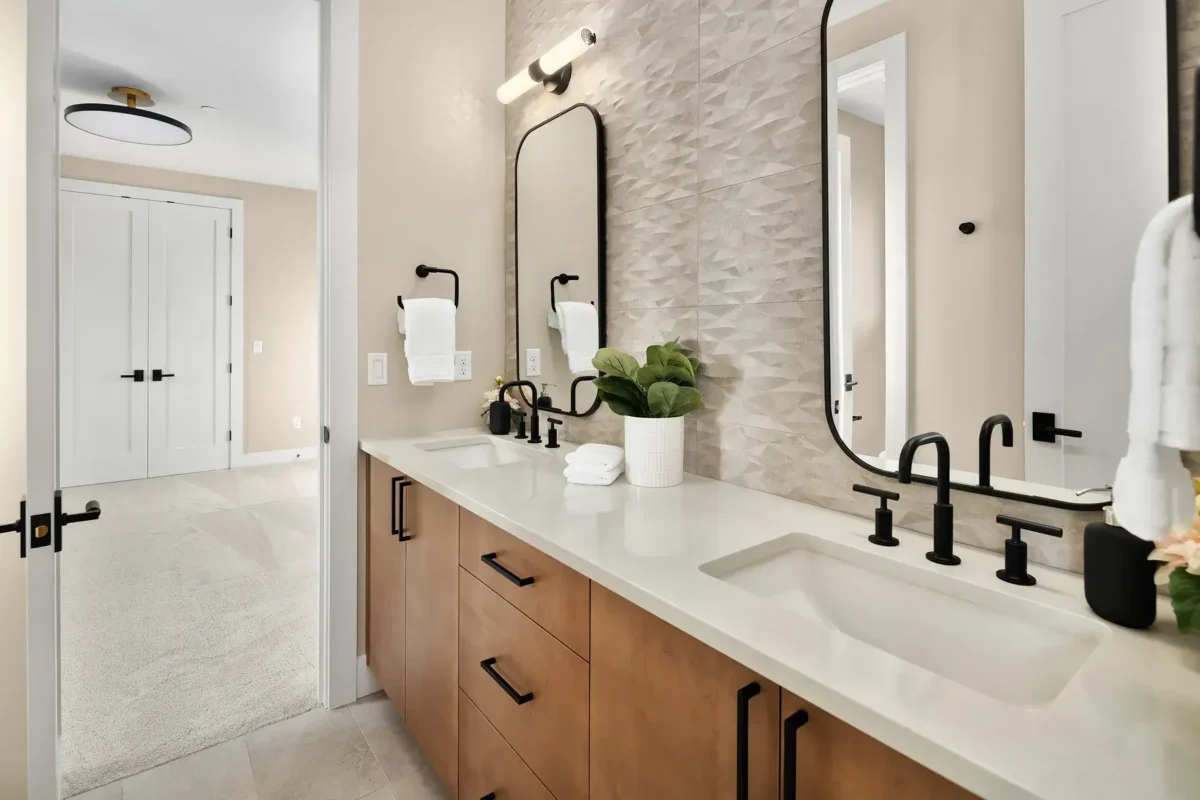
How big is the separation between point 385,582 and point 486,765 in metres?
0.77

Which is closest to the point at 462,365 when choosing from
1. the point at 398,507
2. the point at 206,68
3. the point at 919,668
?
the point at 398,507

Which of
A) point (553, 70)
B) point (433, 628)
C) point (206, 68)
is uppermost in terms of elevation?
point (206, 68)

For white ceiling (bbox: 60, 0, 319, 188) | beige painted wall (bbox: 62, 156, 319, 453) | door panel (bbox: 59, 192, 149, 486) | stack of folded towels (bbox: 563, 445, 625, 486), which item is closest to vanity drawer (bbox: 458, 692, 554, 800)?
stack of folded towels (bbox: 563, 445, 625, 486)

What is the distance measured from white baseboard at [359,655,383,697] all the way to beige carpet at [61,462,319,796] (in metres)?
0.17

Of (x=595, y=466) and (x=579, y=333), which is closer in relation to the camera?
(x=595, y=466)

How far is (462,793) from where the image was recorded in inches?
55.7

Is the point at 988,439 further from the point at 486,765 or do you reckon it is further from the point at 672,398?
the point at 486,765

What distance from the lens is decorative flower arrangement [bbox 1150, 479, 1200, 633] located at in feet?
2.00

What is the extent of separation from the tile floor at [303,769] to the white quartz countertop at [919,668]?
101 centimetres

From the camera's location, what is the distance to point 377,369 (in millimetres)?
2039

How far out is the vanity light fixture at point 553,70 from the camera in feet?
5.76

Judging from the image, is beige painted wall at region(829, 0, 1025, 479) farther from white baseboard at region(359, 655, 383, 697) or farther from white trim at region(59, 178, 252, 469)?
white trim at region(59, 178, 252, 469)

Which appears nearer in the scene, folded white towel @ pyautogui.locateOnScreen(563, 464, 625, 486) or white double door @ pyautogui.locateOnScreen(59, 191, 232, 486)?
folded white towel @ pyautogui.locateOnScreen(563, 464, 625, 486)

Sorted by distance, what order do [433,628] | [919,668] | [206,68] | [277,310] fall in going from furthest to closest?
[277,310] → [206,68] → [433,628] → [919,668]
